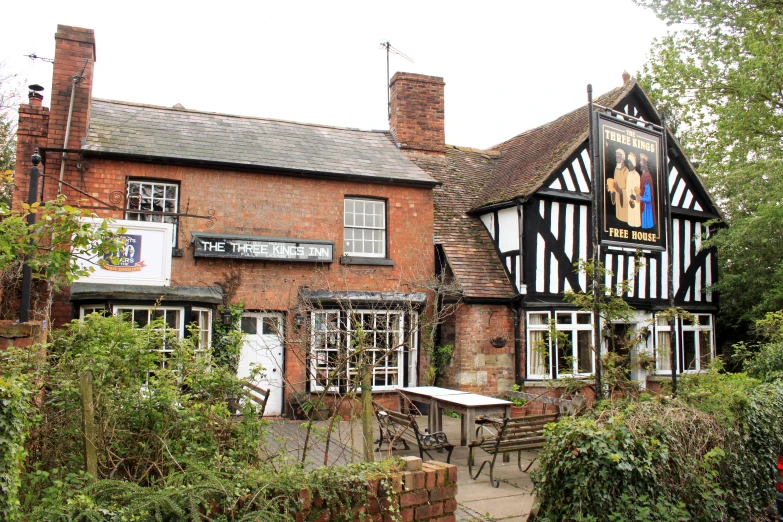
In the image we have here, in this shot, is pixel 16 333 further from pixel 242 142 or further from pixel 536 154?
pixel 536 154

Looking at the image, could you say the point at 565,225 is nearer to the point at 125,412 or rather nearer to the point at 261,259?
the point at 261,259

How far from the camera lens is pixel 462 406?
838 cm

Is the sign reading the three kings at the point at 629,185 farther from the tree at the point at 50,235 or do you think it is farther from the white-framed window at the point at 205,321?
the white-framed window at the point at 205,321

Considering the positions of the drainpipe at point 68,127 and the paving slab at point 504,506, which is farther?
the drainpipe at point 68,127

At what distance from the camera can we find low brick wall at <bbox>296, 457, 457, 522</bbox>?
4.62m

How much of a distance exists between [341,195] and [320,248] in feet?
4.60

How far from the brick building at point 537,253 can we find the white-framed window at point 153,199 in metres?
6.01

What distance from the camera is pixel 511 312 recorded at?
48.1 feet

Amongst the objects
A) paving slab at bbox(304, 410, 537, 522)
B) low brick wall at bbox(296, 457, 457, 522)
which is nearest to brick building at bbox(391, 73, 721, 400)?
paving slab at bbox(304, 410, 537, 522)

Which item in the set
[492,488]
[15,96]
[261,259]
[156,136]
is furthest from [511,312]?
[15,96]

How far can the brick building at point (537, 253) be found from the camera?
566 inches

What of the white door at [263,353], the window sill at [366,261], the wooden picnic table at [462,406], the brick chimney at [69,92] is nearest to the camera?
the wooden picnic table at [462,406]

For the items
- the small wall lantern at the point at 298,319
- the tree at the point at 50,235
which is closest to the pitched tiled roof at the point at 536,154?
the small wall lantern at the point at 298,319

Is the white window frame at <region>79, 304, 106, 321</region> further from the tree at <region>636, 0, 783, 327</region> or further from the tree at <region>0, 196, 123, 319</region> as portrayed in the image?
the tree at <region>636, 0, 783, 327</region>
